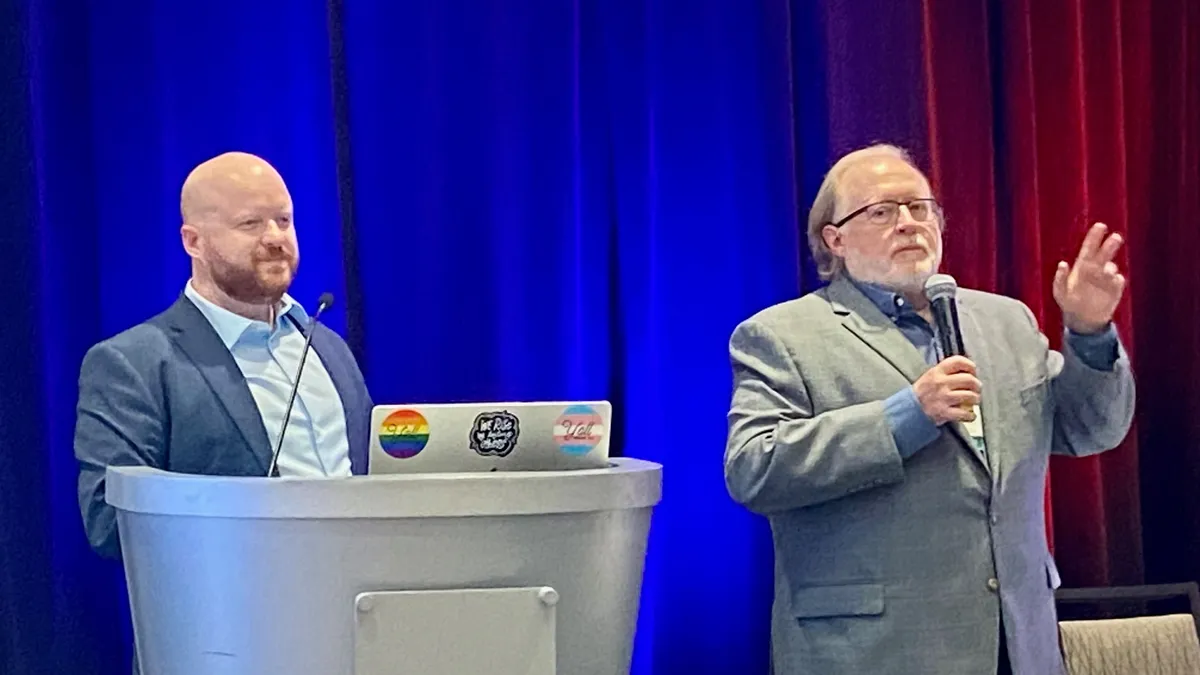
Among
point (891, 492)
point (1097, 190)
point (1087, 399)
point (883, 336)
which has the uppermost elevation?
point (1097, 190)

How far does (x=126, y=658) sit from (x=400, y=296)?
777 mm

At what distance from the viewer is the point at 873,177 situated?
198 cm

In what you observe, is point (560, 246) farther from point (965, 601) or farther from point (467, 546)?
point (467, 546)

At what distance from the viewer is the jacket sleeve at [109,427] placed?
4.88 ft

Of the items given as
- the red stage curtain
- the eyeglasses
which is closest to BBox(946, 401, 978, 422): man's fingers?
the eyeglasses

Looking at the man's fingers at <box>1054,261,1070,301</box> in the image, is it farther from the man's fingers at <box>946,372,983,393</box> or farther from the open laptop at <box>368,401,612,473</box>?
the open laptop at <box>368,401,612,473</box>

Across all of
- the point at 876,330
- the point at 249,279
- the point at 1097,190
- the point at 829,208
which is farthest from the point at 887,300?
the point at 1097,190

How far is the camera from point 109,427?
1.58m

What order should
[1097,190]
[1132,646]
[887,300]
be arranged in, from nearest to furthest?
1. [887,300]
2. [1132,646]
3. [1097,190]

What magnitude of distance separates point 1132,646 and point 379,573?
1.95 meters

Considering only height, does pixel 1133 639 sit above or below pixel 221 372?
below

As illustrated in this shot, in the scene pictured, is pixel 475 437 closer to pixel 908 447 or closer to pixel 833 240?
pixel 908 447

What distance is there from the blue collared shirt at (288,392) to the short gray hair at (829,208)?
785 mm

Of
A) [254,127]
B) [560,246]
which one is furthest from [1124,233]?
[254,127]
